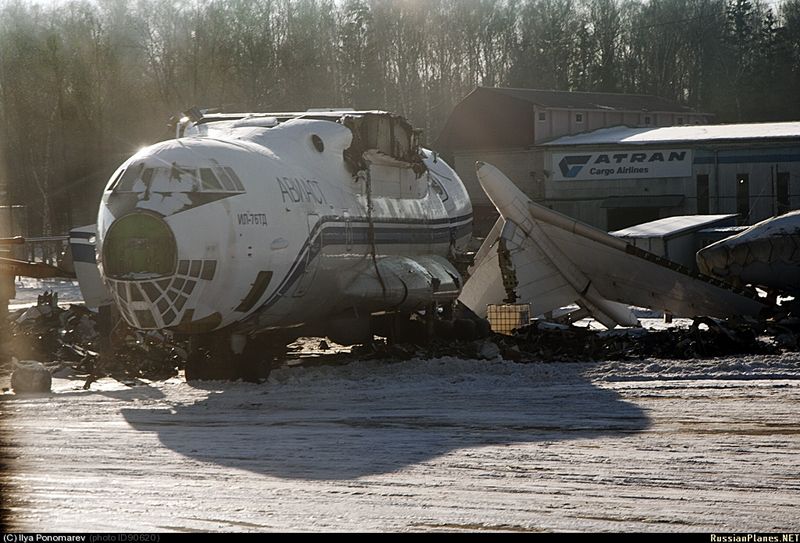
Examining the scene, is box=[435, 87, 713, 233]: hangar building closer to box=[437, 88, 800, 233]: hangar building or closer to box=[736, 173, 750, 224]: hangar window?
box=[437, 88, 800, 233]: hangar building

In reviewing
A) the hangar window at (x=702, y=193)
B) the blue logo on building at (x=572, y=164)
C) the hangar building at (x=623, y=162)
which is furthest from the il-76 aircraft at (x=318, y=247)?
the blue logo on building at (x=572, y=164)

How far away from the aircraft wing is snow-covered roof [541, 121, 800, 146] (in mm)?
27820

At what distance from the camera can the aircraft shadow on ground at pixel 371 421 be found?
11.7m

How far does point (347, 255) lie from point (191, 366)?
289 cm

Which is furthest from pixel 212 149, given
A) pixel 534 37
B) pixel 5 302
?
pixel 534 37

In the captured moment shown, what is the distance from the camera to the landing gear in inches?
671

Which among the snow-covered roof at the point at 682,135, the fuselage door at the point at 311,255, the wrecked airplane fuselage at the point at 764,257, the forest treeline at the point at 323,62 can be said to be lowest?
the wrecked airplane fuselage at the point at 764,257

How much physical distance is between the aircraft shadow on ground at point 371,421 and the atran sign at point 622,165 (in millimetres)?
36809

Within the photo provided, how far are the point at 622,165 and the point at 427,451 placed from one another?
43.7 m

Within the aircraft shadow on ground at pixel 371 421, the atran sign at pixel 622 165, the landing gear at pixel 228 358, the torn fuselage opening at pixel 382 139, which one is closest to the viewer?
the aircraft shadow on ground at pixel 371 421

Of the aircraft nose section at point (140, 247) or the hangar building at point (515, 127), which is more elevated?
the hangar building at point (515, 127)

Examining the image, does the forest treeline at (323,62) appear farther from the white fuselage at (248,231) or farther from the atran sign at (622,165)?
the white fuselage at (248,231)

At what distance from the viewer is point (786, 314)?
22.1m

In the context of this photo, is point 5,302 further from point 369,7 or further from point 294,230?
point 369,7
